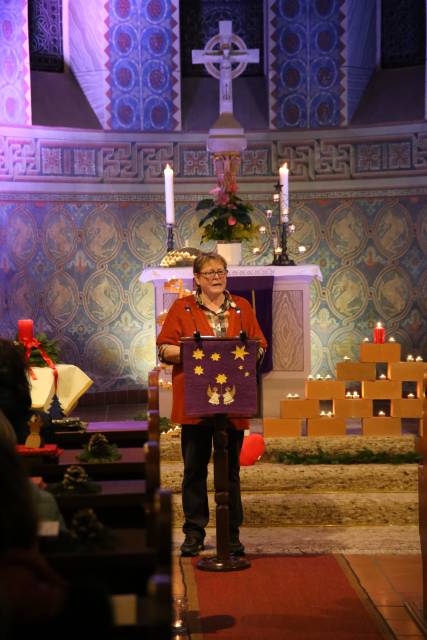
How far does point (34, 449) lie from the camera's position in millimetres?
3871

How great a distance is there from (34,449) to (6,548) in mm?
2114

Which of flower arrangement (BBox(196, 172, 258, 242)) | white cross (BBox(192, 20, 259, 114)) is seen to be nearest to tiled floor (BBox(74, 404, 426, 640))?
flower arrangement (BBox(196, 172, 258, 242))

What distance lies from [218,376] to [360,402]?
2.38m

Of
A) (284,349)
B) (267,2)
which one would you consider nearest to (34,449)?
(284,349)

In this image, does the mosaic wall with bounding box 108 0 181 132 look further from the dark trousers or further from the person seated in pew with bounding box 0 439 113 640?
the person seated in pew with bounding box 0 439 113 640

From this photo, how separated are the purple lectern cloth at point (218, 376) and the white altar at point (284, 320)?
2913 mm

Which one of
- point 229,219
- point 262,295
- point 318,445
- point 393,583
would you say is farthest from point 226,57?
point 393,583

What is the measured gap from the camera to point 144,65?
31.9ft

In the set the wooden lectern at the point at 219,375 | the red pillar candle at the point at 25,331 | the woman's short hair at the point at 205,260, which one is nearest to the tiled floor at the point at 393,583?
the wooden lectern at the point at 219,375

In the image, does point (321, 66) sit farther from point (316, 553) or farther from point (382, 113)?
point (316, 553)

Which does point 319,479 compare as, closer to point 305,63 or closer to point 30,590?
point 30,590

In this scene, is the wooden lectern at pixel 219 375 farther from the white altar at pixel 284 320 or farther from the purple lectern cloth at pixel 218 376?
the white altar at pixel 284 320

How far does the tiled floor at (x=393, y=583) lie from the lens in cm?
410

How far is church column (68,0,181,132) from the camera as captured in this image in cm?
959
